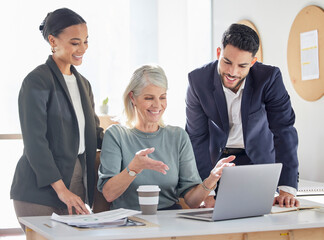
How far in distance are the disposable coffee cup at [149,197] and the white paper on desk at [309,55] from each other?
2.14 m

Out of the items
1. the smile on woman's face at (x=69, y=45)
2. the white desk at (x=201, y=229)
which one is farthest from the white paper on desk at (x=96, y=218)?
the smile on woman's face at (x=69, y=45)

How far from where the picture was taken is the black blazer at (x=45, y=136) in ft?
6.66

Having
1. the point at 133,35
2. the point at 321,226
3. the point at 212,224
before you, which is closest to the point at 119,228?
the point at 212,224

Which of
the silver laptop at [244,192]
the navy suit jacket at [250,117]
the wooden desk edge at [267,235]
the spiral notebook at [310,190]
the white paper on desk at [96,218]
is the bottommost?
the spiral notebook at [310,190]

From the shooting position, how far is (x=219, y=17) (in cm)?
545

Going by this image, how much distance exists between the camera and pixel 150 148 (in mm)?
2182

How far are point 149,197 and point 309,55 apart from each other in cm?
227

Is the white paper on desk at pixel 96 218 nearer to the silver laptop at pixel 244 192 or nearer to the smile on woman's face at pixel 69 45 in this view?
the silver laptop at pixel 244 192

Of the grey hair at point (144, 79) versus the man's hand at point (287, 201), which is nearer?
the man's hand at point (287, 201)

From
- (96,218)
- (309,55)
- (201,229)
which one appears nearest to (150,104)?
(96,218)

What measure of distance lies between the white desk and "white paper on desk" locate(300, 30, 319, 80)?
1989 millimetres

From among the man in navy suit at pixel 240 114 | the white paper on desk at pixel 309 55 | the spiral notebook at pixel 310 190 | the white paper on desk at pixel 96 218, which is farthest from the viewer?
the white paper on desk at pixel 309 55

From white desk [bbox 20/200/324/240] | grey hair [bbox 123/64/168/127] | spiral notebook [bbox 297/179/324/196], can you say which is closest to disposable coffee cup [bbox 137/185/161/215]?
white desk [bbox 20/200/324/240]

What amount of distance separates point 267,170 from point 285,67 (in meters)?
2.43
